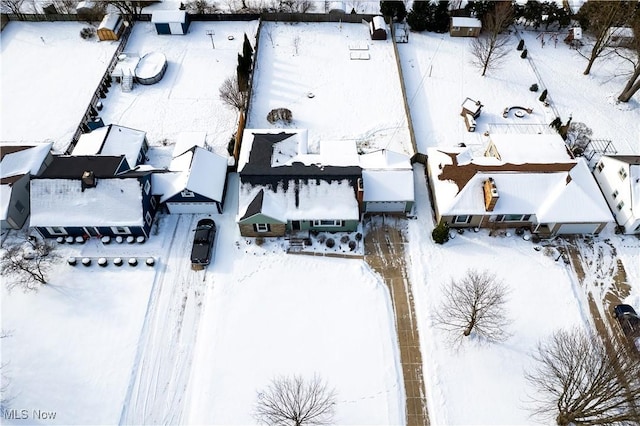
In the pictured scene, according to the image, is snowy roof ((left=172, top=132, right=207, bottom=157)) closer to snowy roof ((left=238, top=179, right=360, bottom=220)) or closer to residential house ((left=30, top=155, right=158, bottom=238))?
residential house ((left=30, top=155, right=158, bottom=238))

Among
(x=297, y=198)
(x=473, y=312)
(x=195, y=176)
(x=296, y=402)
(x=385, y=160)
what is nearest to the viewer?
(x=296, y=402)

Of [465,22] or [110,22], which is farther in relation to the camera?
[110,22]

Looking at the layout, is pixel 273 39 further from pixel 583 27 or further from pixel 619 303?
pixel 619 303

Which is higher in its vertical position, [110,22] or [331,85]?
[110,22]

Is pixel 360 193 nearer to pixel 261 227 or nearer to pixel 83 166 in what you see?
pixel 261 227

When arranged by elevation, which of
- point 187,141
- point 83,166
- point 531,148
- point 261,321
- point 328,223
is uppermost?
point 187,141

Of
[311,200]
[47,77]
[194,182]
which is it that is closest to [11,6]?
[47,77]

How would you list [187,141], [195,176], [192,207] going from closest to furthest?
[195,176] → [192,207] → [187,141]
